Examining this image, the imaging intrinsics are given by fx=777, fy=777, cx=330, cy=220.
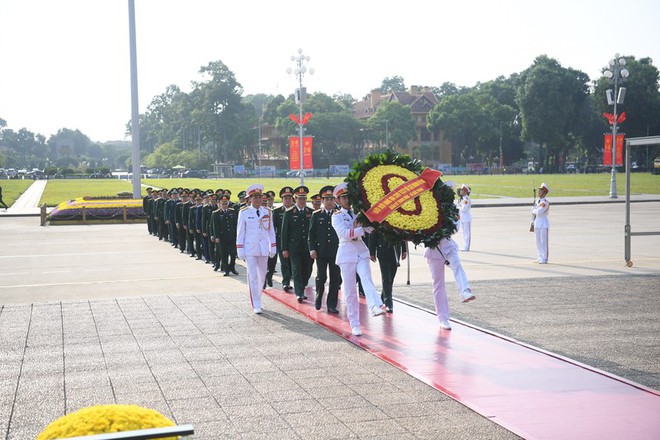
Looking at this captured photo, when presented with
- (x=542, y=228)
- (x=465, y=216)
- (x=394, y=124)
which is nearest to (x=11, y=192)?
(x=465, y=216)

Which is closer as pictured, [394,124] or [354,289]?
[354,289]

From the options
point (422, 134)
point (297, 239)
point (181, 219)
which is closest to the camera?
point (297, 239)

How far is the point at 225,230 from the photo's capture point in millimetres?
16000

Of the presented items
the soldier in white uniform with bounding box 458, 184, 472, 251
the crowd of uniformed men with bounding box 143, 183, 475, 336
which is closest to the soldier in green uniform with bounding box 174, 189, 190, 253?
the crowd of uniformed men with bounding box 143, 183, 475, 336

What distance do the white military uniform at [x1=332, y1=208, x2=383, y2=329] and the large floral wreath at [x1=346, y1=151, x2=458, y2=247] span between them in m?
0.60

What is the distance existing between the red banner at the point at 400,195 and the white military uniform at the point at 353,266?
0.63 m

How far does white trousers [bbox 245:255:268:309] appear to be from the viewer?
11.6 meters

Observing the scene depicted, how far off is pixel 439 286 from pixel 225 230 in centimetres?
693

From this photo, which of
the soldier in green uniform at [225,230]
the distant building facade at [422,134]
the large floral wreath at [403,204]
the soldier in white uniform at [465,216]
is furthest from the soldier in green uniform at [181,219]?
the distant building facade at [422,134]

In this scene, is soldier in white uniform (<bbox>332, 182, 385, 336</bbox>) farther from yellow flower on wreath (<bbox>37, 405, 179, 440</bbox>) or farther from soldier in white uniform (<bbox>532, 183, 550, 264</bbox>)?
soldier in white uniform (<bbox>532, 183, 550, 264</bbox>)

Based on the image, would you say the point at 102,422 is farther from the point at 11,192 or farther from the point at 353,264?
the point at 11,192

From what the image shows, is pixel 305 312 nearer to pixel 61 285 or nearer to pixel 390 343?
pixel 390 343

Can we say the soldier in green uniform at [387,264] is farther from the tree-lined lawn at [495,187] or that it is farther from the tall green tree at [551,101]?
the tall green tree at [551,101]

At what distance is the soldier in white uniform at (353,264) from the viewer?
9938 mm
